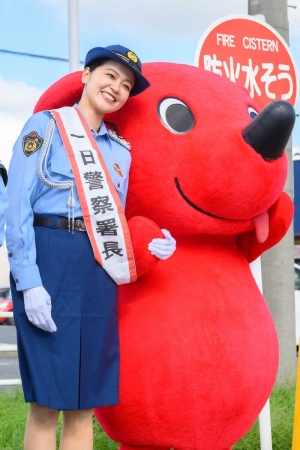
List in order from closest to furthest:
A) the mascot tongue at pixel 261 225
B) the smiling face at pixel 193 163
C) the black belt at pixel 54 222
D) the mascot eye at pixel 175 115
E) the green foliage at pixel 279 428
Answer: the black belt at pixel 54 222
the smiling face at pixel 193 163
the mascot eye at pixel 175 115
the mascot tongue at pixel 261 225
the green foliage at pixel 279 428

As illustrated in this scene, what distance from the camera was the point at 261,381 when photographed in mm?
3178

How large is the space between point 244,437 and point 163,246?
2.20 meters

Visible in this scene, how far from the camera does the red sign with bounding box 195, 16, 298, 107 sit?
169 inches

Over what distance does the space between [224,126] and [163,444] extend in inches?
55.7

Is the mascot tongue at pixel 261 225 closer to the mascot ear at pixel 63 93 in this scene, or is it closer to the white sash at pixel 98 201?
the white sash at pixel 98 201

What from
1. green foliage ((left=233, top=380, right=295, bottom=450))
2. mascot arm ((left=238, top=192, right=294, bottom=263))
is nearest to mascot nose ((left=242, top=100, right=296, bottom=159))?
mascot arm ((left=238, top=192, right=294, bottom=263))

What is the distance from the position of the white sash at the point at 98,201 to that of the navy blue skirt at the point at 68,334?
0.06 m

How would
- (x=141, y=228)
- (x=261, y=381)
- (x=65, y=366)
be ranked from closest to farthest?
(x=65, y=366) < (x=141, y=228) < (x=261, y=381)

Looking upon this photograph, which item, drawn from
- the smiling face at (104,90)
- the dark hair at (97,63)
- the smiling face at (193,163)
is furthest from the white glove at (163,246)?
the dark hair at (97,63)

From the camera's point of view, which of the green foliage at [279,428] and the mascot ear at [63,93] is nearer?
the mascot ear at [63,93]

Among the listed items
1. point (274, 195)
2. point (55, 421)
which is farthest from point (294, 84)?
point (55, 421)

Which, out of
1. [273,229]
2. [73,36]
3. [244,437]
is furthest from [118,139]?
[73,36]

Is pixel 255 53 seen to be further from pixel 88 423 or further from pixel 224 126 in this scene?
pixel 88 423

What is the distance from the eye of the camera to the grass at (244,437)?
4.44m
